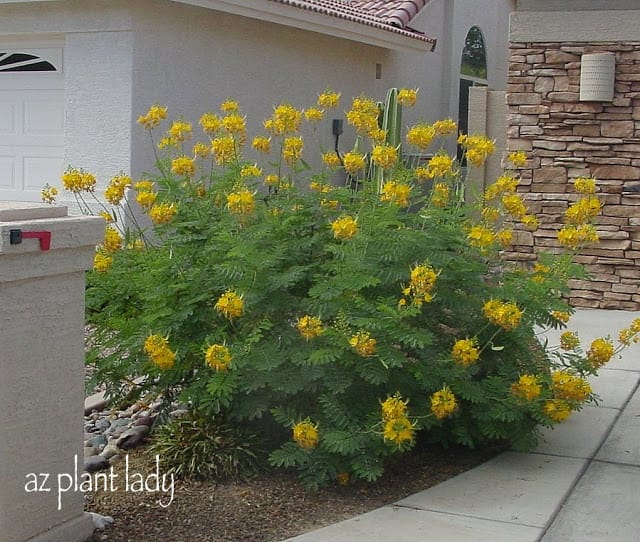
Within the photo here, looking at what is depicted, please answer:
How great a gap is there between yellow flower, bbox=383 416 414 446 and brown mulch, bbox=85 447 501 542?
16.9 inches

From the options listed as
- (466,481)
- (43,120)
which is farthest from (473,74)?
(466,481)

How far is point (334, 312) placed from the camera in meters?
5.34

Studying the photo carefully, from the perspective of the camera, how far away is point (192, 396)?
5414 mm

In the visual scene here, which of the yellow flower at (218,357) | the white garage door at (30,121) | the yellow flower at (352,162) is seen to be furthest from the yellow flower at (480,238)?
the white garage door at (30,121)

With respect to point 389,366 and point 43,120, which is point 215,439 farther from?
point 43,120

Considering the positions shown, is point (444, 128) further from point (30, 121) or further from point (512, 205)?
point (30, 121)

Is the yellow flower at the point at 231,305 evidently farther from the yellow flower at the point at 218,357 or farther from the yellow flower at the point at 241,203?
the yellow flower at the point at 241,203

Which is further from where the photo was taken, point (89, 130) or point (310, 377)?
point (89, 130)

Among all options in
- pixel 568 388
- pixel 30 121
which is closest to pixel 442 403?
pixel 568 388

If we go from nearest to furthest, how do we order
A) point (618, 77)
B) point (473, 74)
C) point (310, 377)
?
point (310, 377), point (618, 77), point (473, 74)

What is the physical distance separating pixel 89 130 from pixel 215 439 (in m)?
7.41

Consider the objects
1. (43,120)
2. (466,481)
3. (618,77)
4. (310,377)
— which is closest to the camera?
(310,377)

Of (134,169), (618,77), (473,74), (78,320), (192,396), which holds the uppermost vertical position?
(473,74)

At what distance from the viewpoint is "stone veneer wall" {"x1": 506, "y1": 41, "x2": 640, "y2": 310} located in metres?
10.5
